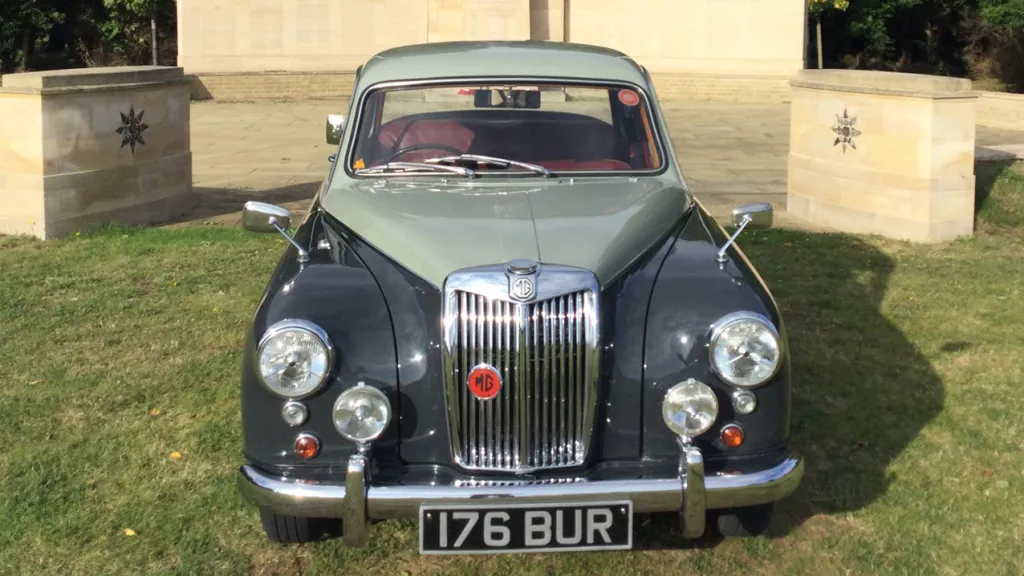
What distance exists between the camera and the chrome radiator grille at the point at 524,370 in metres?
3.42


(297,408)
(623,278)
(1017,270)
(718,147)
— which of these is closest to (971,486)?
(623,278)

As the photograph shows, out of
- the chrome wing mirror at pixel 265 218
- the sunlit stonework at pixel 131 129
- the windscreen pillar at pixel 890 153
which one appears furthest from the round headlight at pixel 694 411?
the sunlit stonework at pixel 131 129

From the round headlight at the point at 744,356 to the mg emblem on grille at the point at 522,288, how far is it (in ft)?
2.02

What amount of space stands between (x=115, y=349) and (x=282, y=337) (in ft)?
10.4

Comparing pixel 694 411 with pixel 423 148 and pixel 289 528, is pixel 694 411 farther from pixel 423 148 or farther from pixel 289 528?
pixel 423 148

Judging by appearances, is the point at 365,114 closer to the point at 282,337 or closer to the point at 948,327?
the point at 282,337

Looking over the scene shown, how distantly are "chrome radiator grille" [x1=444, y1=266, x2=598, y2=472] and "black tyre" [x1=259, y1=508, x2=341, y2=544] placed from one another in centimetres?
81

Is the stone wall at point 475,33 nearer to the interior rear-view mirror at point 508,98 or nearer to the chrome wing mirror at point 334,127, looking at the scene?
the chrome wing mirror at point 334,127

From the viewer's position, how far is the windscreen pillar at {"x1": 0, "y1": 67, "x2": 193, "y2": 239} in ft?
29.0

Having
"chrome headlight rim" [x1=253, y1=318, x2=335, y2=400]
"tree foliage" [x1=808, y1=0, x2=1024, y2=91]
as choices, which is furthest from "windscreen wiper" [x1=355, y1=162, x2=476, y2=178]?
"tree foliage" [x1=808, y1=0, x2=1024, y2=91]

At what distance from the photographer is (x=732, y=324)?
3527mm

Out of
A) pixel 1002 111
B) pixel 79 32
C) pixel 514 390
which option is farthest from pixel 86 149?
pixel 79 32

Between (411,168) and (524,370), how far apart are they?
5.11ft

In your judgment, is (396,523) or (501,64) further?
(501,64)
